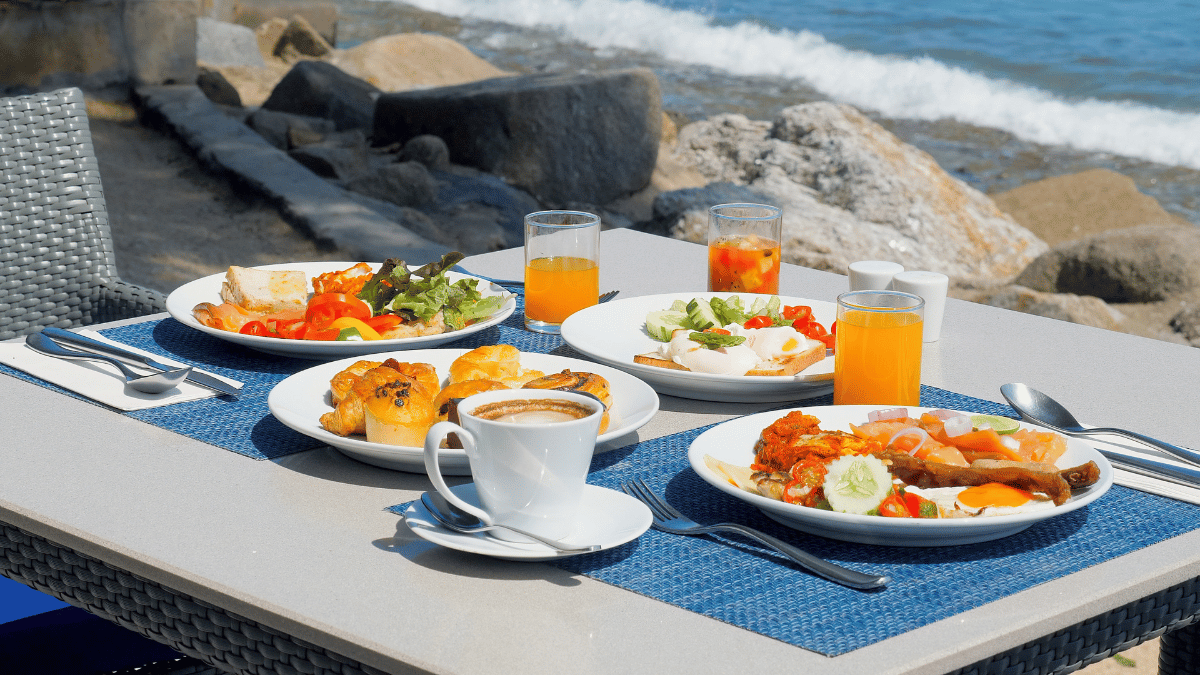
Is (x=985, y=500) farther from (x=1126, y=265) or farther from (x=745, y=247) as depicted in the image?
(x=1126, y=265)

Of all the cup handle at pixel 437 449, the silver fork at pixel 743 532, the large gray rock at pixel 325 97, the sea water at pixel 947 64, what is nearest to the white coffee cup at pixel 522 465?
the cup handle at pixel 437 449

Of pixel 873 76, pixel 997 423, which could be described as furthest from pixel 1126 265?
pixel 873 76

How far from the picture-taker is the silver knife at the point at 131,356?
1562 mm

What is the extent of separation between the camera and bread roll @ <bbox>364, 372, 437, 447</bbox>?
1.29 m

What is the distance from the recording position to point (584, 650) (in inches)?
35.9

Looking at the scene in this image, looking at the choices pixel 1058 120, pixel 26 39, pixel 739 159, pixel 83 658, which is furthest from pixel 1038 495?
pixel 1058 120

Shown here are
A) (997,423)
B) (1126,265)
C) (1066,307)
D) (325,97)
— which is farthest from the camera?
(325,97)

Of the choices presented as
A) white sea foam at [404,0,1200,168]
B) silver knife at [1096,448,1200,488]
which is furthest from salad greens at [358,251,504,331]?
white sea foam at [404,0,1200,168]

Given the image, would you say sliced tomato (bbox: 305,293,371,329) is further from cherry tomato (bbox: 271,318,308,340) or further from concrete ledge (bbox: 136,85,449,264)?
concrete ledge (bbox: 136,85,449,264)

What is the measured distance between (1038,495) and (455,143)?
20.7 ft

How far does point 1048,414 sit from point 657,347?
0.57m

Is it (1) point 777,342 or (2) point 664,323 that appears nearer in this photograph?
(1) point 777,342

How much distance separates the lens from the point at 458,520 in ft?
3.59

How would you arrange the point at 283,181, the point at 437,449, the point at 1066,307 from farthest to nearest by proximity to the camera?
the point at 283,181 → the point at 1066,307 → the point at 437,449
